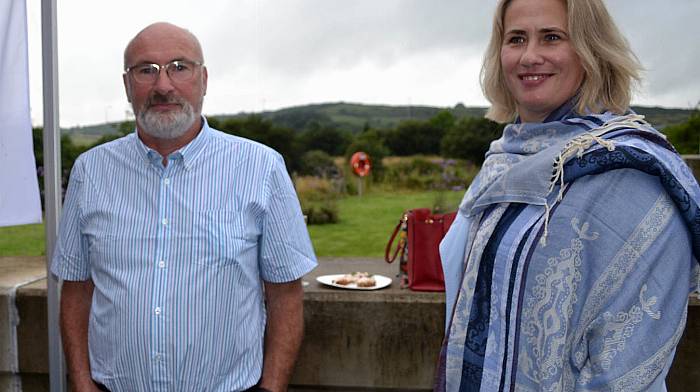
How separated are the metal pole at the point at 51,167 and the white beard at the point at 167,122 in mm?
703

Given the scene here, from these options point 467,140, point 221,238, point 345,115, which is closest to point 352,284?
point 221,238

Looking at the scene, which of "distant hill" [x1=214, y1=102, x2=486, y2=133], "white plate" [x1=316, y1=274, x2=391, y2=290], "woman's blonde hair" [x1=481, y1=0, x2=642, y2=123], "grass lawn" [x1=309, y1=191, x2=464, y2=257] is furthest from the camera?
"distant hill" [x1=214, y1=102, x2=486, y2=133]

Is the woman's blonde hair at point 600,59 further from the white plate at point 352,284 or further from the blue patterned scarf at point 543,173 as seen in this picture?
the white plate at point 352,284

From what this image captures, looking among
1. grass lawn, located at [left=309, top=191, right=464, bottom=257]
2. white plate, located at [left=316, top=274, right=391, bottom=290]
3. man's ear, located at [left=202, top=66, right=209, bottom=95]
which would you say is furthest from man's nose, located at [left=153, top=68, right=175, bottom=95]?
grass lawn, located at [left=309, top=191, right=464, bottom=257]

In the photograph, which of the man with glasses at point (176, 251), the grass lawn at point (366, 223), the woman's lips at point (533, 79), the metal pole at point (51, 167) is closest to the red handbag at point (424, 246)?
the man with glasses at point (176, 251)

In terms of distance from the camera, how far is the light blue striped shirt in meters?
1.74

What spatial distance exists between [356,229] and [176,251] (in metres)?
3.94

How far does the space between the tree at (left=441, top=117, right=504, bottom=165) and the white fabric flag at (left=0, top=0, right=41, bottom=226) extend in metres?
5.08

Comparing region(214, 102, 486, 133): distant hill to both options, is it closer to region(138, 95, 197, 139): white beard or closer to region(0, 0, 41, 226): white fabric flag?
region(0, 0, 41, 226): white fabric flag

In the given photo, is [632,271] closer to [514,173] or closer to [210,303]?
[514,173]

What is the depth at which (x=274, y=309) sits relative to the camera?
1894 millimetres

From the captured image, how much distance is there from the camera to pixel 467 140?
22.8 feet

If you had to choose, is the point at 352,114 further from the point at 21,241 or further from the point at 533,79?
the point at 533,79

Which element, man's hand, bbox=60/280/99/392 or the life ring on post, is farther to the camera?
the life ring on post
